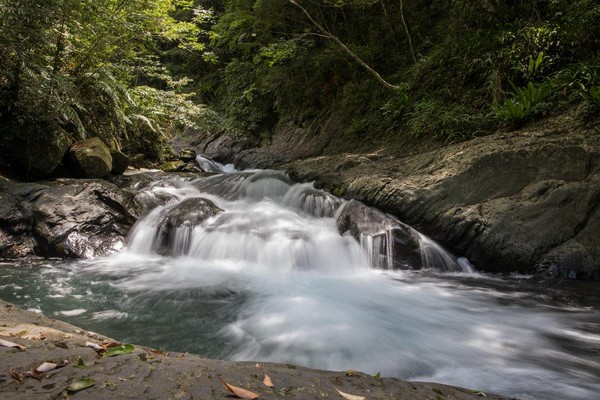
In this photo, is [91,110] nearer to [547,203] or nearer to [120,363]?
[120,363]

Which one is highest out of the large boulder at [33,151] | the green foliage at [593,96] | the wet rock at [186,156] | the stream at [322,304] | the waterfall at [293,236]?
the wet rock at [186,156]

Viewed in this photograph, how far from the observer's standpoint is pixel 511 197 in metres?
5.45

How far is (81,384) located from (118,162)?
27.9ft

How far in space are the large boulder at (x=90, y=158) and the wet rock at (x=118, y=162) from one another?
0.58 metres

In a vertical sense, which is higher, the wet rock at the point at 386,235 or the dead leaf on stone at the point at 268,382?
the wet rock at the point at 386,235

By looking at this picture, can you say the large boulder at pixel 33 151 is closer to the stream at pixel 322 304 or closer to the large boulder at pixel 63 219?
the large boulder at pixel 63 219

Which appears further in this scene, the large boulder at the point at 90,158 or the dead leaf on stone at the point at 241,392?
the large boulder at the point at 90,158

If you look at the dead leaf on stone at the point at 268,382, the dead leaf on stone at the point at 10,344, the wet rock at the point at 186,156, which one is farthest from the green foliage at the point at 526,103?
the wet rock at the point at 186,156

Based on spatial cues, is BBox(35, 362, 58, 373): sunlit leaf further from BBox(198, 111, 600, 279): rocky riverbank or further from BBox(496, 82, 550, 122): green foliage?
BBox(496, 82, 550, 122): green foliage

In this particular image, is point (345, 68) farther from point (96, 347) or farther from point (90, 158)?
point (96, 347)

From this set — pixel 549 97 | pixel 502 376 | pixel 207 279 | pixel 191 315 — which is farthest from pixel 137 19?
pixel 502 376

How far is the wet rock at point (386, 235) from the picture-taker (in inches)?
218

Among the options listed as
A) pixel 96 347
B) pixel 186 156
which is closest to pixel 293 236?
pixel 96 347

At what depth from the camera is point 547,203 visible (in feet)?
16.9
